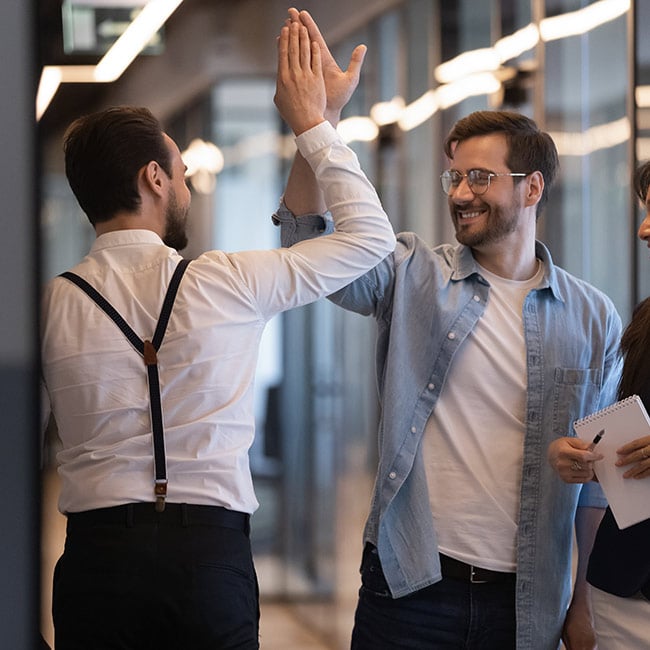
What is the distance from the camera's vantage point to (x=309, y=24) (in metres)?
1.80

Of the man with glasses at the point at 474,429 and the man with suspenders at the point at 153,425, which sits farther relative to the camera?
the man with glasses at the point at 474,429

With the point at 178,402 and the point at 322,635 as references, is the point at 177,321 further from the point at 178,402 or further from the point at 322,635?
the point at 322,635

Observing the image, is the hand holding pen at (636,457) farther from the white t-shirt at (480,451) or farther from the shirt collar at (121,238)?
the shirt collar at (121,238)

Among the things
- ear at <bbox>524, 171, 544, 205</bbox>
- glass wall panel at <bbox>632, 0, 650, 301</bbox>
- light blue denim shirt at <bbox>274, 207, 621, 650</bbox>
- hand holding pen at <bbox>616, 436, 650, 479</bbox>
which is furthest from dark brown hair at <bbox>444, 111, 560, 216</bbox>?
glass wall panel at <bbox>632, 0, 650, 301</bbox>

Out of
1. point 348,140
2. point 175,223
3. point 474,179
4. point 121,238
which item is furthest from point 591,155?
point 121,238

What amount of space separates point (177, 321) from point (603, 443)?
32.3 inches

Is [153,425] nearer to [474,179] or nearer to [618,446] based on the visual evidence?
[618,446]

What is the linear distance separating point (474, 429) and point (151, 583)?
2.60 ft

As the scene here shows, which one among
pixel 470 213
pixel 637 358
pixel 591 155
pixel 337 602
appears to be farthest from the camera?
pixel 337 602

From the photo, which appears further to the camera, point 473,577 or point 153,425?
point 473,577

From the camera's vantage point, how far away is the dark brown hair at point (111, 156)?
64.5 inches

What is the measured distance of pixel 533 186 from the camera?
2246mm

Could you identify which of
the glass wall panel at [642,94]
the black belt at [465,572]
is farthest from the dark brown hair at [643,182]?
the glass wall panel at [642,94]

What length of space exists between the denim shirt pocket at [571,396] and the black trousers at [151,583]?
32.2 inches
